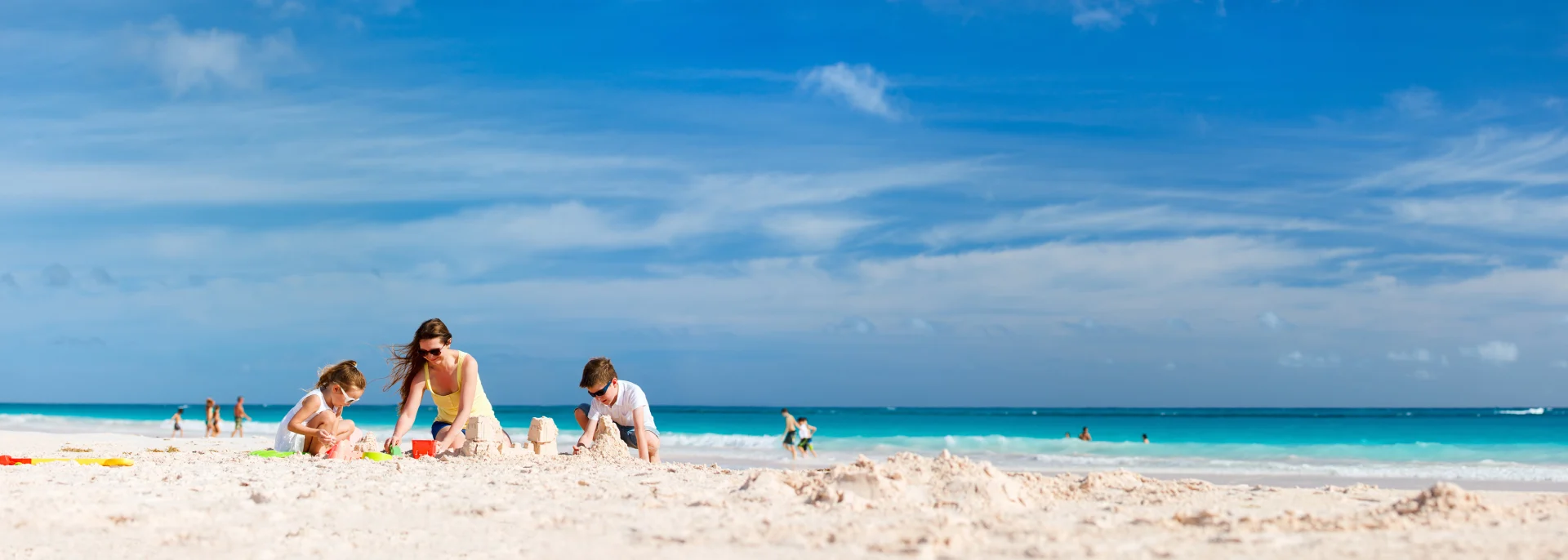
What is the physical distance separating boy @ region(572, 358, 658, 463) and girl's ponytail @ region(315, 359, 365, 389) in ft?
5.47

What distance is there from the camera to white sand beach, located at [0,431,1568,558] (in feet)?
12.9

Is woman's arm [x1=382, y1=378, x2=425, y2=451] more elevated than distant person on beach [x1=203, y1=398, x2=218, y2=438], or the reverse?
woman's arm [x1=382, y1=378, x2=425, y2=451]

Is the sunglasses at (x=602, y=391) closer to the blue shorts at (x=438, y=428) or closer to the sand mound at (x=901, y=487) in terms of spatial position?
the blue shorts at (x=438, y=428)

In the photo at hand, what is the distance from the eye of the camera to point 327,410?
806 centimetres

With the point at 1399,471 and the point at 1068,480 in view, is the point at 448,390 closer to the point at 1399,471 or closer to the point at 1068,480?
the point at 1068,480

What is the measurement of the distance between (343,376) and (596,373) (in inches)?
74.9

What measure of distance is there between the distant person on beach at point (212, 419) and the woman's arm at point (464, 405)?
2047 cm

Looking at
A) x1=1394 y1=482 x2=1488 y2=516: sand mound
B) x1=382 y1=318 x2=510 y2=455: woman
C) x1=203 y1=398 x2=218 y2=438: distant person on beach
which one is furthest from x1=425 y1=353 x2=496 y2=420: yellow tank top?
x1=203 y1=398 x2=218 y2=438: distant person on beach

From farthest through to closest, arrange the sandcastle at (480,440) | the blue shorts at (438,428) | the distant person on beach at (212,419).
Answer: the distant person on beach at (212,419), the blue shorts at (438,428), the sandcastle at (480,440)

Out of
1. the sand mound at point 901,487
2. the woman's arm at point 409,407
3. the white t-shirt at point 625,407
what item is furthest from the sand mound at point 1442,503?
the woman's arm at point 409,407

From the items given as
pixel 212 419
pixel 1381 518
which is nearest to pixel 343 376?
pixel 1381 518

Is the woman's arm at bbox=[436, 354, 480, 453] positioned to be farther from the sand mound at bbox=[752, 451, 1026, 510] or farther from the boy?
the sand mound at bbox=[752, 451, 1026, 510]

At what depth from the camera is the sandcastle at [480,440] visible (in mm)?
7375

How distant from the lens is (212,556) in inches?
166
